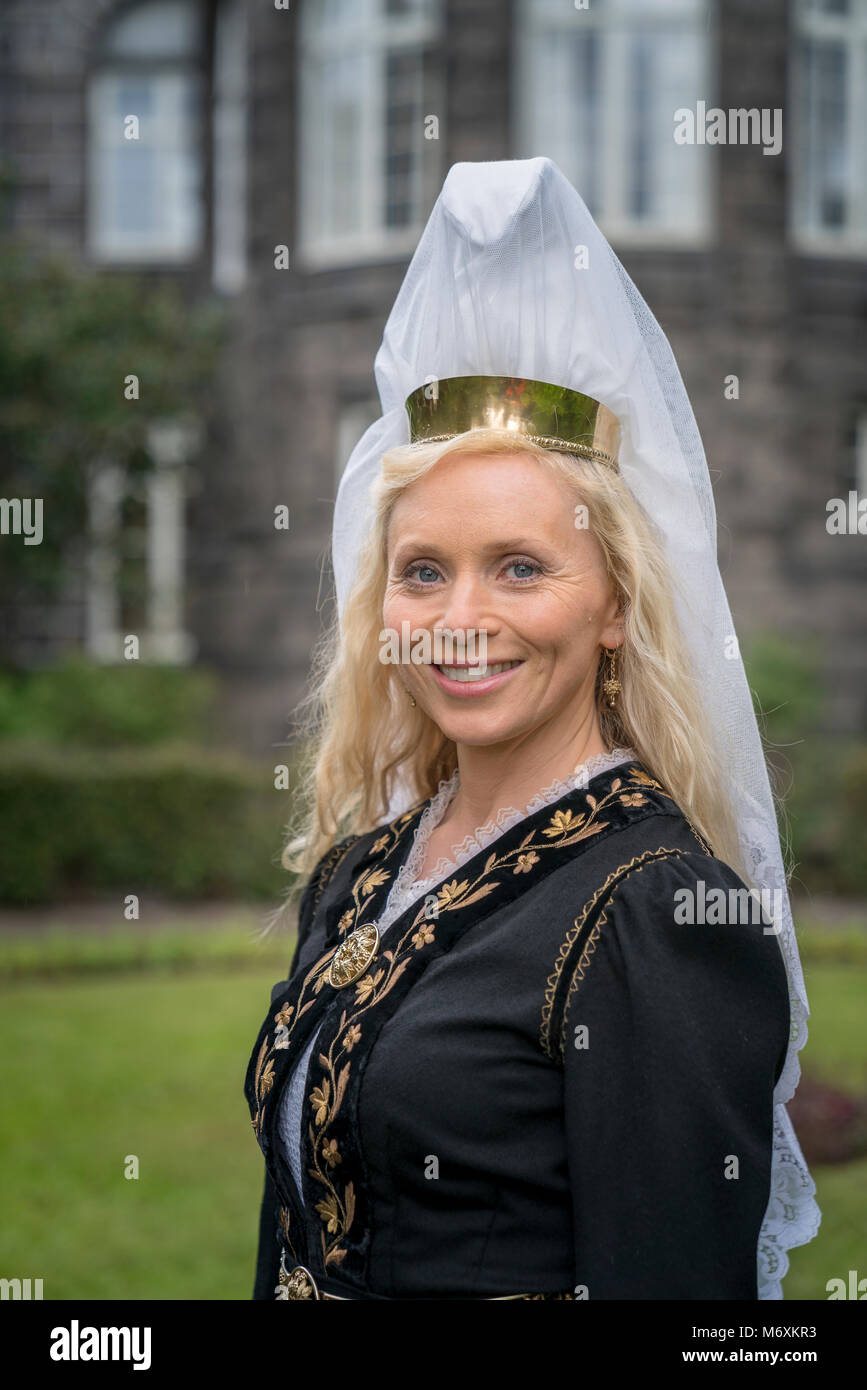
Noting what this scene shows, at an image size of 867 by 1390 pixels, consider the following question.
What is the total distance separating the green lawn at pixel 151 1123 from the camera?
4754mm

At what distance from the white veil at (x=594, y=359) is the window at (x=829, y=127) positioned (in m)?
11.6

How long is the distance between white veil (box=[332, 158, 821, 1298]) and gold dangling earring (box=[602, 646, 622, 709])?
12 cm

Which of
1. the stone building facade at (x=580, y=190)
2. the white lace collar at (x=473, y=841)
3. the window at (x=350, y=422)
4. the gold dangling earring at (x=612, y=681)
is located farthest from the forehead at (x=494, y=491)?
the window at (x=350, y=422)

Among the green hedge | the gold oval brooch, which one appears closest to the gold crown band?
the gold oval brooch

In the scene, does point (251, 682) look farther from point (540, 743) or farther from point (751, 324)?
point (540, 743)

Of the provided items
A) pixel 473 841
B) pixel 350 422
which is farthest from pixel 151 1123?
pixel 350 422

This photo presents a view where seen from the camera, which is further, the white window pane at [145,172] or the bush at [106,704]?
the white window pane at [145,172]

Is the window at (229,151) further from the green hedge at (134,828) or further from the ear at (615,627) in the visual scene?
the ear at (615,627)

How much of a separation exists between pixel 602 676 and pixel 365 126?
12.2 meters

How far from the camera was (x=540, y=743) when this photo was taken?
2.04 meters

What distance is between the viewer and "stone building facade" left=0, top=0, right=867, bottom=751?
1229cm

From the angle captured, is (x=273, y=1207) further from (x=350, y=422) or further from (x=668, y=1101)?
(x=350, y=422)

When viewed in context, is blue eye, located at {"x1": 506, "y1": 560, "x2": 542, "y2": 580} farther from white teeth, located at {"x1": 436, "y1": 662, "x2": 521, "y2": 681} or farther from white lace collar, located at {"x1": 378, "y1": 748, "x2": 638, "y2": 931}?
white lace collar, located at {"x1": 378, "y1": 748, "x2": 638, "y2": 931}
